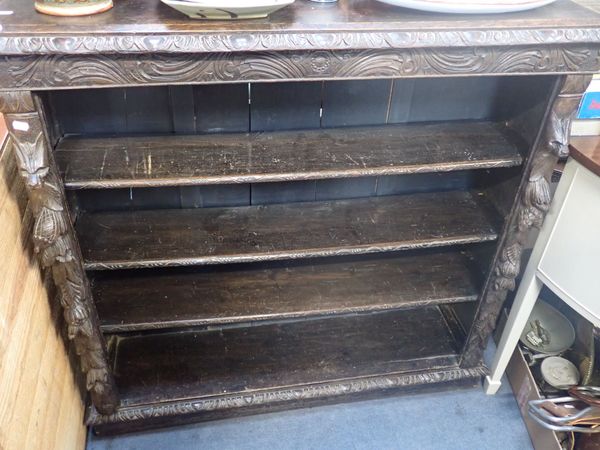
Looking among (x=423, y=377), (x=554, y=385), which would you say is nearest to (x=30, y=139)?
(x=423, y=377)

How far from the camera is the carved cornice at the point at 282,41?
0.83 meters

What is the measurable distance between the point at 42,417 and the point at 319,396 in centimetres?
67

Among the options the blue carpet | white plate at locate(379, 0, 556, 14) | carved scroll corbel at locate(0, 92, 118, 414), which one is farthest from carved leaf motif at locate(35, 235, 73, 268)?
white plate at locate(379, 0, 556, 14)

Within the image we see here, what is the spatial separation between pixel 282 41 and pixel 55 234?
539mm

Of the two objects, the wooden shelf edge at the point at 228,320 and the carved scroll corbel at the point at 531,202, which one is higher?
the carved scroll corbel at the point at 531,202

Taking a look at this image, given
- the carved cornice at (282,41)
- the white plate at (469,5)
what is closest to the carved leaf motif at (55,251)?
the carved cornice at (282,41)

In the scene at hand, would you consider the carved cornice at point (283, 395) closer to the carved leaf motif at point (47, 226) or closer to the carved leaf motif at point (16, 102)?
the carved leaf motif at point (47, 226)

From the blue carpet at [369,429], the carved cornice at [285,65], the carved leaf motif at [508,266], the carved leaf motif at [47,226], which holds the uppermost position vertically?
the carved cornice at [285,65]

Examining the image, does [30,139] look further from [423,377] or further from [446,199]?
[423,377]

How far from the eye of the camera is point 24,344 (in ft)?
3.34

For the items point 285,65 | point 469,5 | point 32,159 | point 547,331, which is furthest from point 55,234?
point 547,331

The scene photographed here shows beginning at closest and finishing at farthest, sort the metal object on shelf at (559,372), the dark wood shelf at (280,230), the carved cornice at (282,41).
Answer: the carved cornice at (282,41)
the dark wood shelf at (280,230)
the metal object on shelf at (559,372)

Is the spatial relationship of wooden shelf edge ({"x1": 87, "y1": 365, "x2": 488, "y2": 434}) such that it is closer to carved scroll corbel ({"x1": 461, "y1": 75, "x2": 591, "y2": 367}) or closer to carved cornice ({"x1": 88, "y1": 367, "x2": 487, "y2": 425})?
carved cornice ({"x1": 88, "y1": 367, "x2": 487, "y2": 425})

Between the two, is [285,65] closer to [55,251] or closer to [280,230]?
[280,230]
